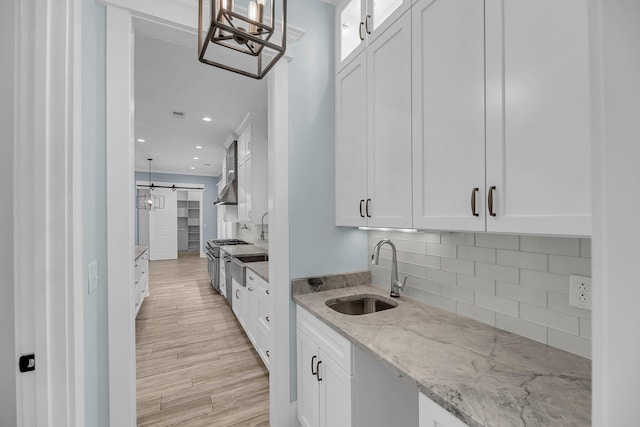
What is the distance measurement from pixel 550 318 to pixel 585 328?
0.11 metres

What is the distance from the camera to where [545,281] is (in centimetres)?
108

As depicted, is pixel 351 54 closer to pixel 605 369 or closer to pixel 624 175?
pixel 624 175

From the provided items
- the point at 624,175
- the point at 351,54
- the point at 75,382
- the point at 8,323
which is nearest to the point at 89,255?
the point at 8,323

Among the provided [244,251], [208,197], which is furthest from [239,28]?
[208,197]

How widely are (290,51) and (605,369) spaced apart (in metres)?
1.95

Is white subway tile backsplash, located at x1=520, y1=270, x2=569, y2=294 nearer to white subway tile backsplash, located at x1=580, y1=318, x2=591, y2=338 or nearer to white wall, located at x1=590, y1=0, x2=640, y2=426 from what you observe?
white subway tile backsplash, located at x1=580, y1=318, x2=591, y2=338

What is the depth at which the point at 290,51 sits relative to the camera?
1737 millimetres

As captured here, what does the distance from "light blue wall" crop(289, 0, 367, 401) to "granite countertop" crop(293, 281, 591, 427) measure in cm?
52

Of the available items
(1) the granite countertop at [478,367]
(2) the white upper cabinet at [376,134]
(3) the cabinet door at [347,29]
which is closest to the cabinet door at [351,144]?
(2) the white upper cabinet at [376,134]

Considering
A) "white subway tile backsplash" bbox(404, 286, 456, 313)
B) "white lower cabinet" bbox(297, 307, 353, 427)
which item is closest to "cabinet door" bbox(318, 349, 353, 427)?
"white lower cabinet" bbox(297, 307, 353, 427)

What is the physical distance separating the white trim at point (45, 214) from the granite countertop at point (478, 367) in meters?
0.99

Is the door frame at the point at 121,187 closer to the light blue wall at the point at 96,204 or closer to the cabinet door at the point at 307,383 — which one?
the light blue wall at the point at 96,204

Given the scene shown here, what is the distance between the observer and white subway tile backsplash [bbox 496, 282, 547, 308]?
1.09m

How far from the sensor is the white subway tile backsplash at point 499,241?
1184 mm
